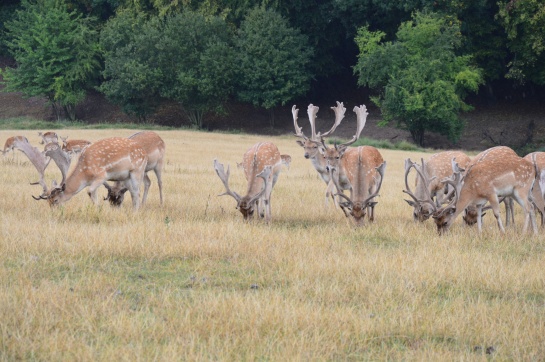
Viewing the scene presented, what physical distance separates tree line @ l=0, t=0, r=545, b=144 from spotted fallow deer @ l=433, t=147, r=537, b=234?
2252cm

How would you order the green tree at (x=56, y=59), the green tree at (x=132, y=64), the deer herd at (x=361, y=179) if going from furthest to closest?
the green tree at (x=56, y=59) < the green tree at (x=132, y=64) < the deer herd at (x=361, y=179)

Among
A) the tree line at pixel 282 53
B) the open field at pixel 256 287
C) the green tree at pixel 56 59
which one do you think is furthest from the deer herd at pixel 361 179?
the green tree at pixel 56 59

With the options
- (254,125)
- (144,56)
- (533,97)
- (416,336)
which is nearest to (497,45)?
(533,97)

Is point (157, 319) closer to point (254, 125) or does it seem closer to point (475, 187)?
point (475, 187)

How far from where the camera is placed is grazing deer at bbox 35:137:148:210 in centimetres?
929

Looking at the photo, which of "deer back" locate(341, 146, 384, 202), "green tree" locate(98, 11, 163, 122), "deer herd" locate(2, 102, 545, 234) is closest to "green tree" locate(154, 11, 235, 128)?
"green tree" locate(98, 11, 163, 122)

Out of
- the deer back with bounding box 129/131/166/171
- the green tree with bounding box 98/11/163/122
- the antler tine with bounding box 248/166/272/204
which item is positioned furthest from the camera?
the green tree with bounding box 98/11/163/122

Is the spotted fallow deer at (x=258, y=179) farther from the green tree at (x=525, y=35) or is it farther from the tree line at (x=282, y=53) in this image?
the green tree at (x=525, y=35)

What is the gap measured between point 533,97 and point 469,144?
691 centimetres

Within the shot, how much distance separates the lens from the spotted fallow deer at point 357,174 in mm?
9375

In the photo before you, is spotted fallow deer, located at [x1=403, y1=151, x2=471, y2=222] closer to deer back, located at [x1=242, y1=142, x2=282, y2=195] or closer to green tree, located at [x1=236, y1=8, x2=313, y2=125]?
deer back, located at [x1=242, y1=142, x2=282, y2=195]

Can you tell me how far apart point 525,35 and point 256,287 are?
3047 cm

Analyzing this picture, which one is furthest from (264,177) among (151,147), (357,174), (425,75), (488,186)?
(425,75)

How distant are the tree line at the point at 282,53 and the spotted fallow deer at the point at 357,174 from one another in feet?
69.4
